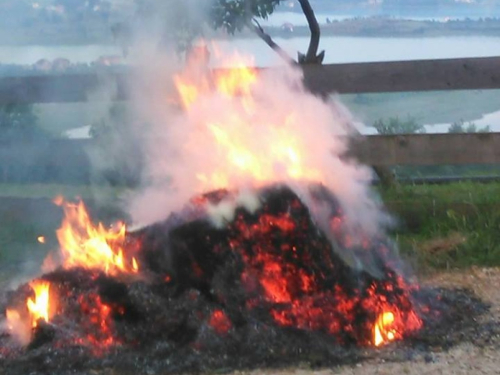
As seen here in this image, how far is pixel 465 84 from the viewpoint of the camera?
6.43 meters

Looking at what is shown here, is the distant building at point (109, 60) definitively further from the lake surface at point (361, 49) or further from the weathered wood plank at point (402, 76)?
the lake surface at point (361, 49)

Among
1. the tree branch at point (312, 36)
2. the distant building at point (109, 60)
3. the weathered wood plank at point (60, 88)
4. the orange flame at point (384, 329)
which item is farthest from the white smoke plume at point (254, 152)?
the tree branch at point (312, 36)

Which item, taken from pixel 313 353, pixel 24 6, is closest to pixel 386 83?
pixel 313 353

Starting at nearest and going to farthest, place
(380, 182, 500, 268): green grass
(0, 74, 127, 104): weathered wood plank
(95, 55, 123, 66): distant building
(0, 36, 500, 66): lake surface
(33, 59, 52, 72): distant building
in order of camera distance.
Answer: (380, 182, 500, 268): green grass, (0, 74, 127, 104): weathered wood plank, (95, 55, 123, 66): distant building, (33, 59, 52, 72): distant building, (0, 36, 500, 66): lake surface

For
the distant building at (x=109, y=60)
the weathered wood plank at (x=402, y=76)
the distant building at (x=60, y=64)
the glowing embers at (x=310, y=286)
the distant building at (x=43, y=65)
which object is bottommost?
the distant building at (x=43, y=65)

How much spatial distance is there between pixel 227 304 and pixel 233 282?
0.43ft

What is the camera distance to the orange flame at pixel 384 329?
182 inches

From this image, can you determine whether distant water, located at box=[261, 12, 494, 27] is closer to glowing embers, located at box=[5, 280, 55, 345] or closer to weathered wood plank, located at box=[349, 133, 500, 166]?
weathered wood plank, located at box=[349, 133, 500, 166]

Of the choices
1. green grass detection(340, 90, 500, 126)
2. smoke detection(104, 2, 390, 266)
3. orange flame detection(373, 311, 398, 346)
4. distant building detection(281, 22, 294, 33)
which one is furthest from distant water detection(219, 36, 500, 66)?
orange flame detection(373, 311, 398, 346)

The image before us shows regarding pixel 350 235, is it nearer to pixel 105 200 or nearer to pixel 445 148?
pixel 445 148

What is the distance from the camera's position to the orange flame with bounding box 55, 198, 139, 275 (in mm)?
4895

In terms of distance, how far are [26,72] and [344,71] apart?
2.85m

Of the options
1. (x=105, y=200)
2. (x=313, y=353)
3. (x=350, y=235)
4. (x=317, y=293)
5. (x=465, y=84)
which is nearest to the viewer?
(x=313, y=353)

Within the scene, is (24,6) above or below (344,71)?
below
